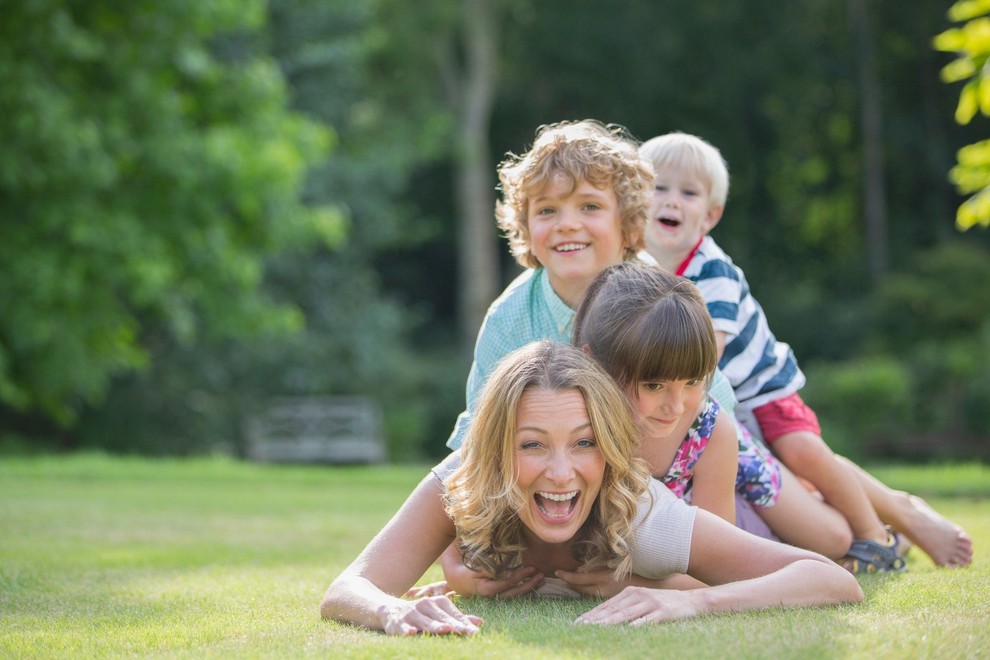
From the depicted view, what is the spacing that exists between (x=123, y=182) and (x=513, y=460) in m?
12.2

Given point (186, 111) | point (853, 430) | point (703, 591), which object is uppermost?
point (186, 111)

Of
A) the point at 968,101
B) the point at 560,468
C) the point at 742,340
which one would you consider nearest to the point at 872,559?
the point at 742,340

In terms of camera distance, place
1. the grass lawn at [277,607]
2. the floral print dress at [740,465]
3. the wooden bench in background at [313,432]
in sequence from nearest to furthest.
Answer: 1. the grass lawn at [277,607]
2. the floral print dress at [740,465]
3. the wooden bench in background at [313,432]

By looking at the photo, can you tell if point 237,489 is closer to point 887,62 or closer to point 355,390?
point 355,390

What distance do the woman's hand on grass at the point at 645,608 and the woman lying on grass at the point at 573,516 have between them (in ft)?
0.03

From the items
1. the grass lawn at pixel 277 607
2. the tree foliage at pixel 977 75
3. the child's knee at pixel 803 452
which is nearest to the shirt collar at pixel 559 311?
the grass lawn at pixel 277 607

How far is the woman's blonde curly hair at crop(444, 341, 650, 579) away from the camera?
12.6 ft

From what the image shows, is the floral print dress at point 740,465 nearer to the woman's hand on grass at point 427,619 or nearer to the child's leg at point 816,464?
the child's leg at point 816,464

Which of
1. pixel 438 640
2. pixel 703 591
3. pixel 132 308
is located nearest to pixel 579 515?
pixel 703 591

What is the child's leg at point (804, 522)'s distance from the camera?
5.02 metres

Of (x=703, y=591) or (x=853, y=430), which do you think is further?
(x=853, y=430)

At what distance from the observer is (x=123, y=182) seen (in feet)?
49.3

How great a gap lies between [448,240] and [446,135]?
515cm

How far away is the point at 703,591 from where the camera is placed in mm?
3697
